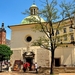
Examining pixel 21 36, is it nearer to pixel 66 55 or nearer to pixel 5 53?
pixel 5 53

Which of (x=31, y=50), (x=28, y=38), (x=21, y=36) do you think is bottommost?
(x=31, y=50)

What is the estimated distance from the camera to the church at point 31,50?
95.8 ft

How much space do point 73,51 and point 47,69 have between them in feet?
31.0

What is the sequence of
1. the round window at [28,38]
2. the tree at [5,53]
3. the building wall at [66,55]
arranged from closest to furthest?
1. the building wall at [66,55]
2. the tree at [5,53]
3. the round window at [28,38]

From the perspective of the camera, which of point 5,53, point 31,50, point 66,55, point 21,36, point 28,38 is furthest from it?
point 21,36

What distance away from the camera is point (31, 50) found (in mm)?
30234

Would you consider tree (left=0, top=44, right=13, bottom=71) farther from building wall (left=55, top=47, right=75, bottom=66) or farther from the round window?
building wall (left=55, top=47, right=75, bottom=66)

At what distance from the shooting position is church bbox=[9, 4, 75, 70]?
29188 millimetres

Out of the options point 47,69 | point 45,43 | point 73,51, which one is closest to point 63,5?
point 45,43

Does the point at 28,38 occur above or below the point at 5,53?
above

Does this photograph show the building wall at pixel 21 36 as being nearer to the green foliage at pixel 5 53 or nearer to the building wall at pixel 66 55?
the green foliage at pixel 5 53

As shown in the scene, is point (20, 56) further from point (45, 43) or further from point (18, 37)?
point (45, 43)

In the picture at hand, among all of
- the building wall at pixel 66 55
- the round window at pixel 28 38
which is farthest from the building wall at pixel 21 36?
the building wall at pixel 66 55

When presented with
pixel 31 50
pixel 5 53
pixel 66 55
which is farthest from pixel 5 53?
pixel 66 55
